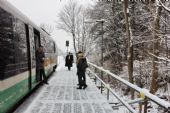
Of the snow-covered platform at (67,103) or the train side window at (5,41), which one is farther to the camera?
the snow-covered platform at (67,103)

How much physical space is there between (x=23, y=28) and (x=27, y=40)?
0.83 metres

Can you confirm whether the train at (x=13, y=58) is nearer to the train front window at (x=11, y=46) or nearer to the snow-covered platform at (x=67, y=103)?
the train front window at (x=11, y=46)

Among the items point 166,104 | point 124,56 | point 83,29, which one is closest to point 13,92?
point 166,104

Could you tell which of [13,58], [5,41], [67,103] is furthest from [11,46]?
[67,103]

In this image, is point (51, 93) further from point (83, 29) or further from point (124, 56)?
point (83, 29)

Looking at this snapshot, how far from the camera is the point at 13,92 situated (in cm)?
1002

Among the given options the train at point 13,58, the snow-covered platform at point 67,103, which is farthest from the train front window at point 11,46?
the snow-covered platform at point 67,103

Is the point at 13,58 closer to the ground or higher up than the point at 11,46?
closer to the ground

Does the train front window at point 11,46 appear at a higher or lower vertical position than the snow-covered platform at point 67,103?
higher

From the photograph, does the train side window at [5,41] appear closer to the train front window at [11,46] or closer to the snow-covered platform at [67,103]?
the train front window at [11,46]

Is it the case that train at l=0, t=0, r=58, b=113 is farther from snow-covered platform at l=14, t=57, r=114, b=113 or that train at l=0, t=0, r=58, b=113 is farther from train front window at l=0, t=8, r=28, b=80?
snow-covered platform at l=14, t=57, r=114, b=113

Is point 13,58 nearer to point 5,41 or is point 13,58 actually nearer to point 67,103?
point 5,41

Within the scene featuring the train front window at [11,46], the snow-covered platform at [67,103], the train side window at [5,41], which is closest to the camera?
the train side window at [5,41]

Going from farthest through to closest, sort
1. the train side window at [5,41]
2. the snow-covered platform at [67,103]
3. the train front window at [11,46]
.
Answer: the snow-covered platform at [67,103], the train front window at [11,46], the train side window at [5,41]
